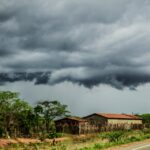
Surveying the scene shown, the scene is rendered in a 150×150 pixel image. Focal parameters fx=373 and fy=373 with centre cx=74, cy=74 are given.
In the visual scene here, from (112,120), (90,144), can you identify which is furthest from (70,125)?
(90,144)

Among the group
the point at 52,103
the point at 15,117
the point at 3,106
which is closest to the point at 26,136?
the point at 15,117

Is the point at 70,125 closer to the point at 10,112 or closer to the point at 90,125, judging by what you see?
the point at 90,125

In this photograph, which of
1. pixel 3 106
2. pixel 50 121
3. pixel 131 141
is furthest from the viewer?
pixel 50 121

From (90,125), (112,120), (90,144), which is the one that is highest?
(112,120)

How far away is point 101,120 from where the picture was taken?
91625mm

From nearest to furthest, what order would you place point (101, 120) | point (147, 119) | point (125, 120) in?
1. point (101, 120)
2. point (125, 120)
3. point (147, 119)

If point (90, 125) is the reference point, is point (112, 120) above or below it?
above

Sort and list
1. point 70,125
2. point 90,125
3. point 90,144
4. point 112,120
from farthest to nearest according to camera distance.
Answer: point 112,120
point 70,125
point 90,125
point 90,144

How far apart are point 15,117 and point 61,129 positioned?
54.5ft

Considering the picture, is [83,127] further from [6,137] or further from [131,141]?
[131,141]

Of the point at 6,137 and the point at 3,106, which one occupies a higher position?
the point at 3,106

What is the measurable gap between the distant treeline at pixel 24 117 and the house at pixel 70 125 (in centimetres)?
270

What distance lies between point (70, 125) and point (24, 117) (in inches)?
598

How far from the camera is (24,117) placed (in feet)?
218
